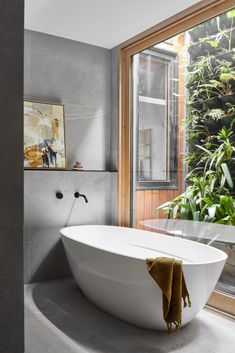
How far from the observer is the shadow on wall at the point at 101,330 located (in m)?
2.27

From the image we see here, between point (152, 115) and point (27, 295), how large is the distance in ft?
7.36

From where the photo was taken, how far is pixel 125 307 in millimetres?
2547

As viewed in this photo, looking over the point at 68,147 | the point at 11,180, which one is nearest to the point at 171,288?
the point at 11,180

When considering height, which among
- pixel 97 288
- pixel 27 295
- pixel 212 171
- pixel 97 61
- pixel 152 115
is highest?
pixel 97 61

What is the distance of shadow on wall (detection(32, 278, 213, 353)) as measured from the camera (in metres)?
2.27

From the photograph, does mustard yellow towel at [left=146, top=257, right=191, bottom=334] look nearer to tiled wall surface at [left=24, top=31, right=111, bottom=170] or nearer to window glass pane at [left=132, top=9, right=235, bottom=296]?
window glass pane at [left=132, top=9, right=235, bottom=296]

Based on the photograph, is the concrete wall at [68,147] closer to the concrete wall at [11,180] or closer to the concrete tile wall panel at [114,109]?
the concrete tile wall panel at [114,109]

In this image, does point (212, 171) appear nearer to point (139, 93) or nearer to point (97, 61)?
point (139, 93)

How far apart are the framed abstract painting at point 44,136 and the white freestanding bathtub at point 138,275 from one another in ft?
2.63

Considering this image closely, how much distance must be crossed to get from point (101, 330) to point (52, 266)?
54.9 inches

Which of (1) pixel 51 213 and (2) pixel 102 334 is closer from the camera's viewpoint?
(2) pixel 102 334

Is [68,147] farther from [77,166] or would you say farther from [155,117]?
[155,117]

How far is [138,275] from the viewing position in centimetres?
239

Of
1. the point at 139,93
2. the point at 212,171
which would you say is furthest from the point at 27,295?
the point at 139,93
